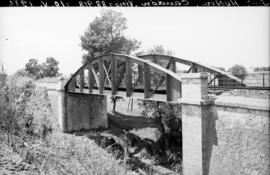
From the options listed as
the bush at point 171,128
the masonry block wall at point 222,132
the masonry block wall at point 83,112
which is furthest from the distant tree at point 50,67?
the masonry block wall at point 222,132

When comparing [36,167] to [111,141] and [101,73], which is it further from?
[111,141]

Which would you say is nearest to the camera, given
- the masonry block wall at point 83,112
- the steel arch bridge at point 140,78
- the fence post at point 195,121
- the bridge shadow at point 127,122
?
the fence post at point 195,121

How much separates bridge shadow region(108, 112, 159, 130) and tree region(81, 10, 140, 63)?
8269 mm

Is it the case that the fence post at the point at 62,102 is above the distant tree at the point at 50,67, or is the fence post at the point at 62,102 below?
below

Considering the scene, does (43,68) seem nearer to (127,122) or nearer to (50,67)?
(50,67)

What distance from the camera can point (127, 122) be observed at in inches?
1148

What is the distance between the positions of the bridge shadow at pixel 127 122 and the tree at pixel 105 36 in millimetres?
8269

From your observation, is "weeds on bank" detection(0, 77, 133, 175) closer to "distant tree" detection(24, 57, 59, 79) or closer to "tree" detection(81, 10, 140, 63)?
"tree" detection(81, 10, 140, 63)

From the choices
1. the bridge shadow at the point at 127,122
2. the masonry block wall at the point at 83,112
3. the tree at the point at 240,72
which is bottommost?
the bridge shadow at the point at 127,122

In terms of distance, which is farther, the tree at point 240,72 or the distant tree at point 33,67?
the distant tree at point 33,67

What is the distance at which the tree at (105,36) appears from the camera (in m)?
27.3

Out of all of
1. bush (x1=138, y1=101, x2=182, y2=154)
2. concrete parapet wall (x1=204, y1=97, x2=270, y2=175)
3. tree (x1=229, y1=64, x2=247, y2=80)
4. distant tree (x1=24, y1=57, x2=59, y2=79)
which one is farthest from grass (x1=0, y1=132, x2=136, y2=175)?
distant tree (x1=24, y1=57, x2=59, y2=79)

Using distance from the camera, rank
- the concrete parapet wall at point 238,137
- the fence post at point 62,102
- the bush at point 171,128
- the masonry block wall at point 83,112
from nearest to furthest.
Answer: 1. the concrete parapet wall at point 238,137
2. the bush at point 171,128
3. the fence post at point 62,102
4. the masonry block wall at point 83,112

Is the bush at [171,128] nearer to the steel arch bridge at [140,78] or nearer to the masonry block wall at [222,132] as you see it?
the steel arch bridge at [140,78]
